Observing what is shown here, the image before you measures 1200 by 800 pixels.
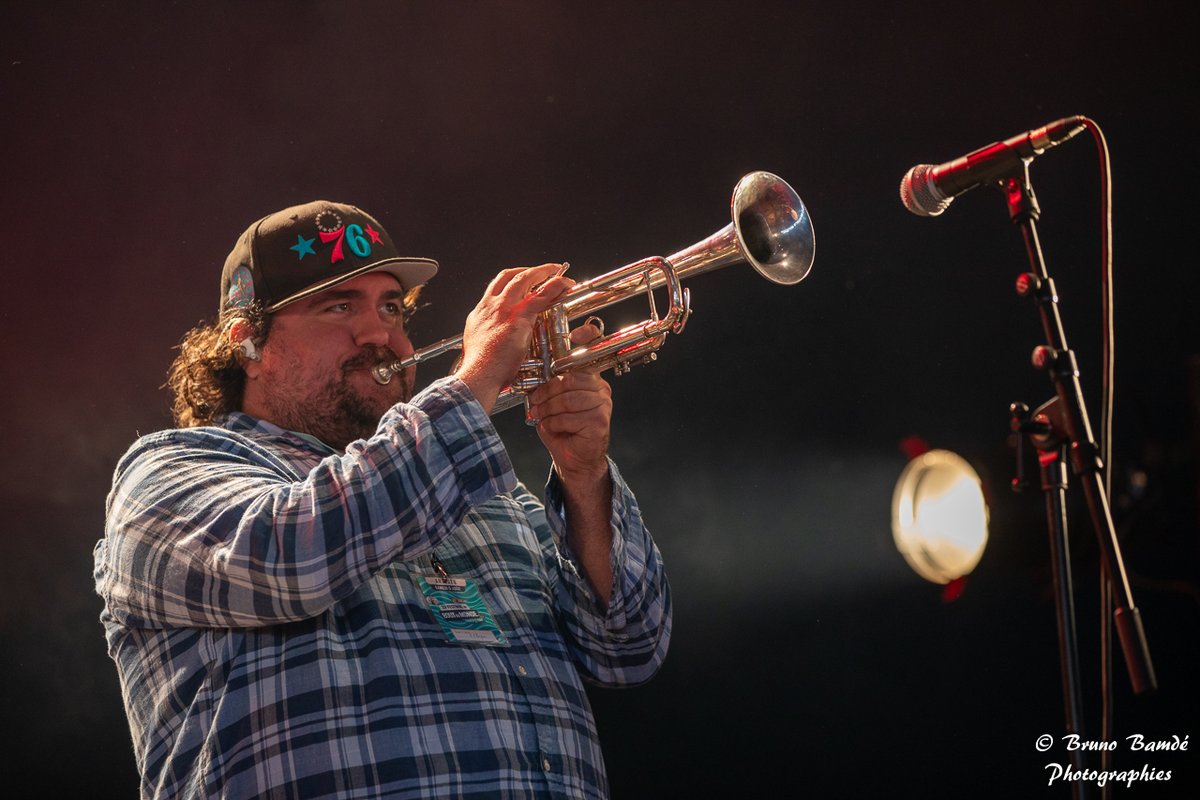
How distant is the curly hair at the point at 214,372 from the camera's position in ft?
8.45

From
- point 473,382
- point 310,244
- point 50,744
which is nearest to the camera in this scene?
point 473,382

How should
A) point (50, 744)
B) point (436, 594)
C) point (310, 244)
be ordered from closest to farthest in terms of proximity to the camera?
point (436, 594)
point (310, 244)
point (50, 744)

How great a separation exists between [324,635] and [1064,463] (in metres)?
1.43

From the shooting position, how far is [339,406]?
248 centimetres

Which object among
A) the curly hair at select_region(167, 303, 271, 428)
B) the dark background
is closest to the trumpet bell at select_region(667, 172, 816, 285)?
the curly hair at select_region(167, 303, 271, 428)

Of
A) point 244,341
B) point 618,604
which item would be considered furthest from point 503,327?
point 244,341

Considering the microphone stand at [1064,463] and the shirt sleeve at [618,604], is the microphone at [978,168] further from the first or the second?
the shirt sleeve at [618,604]

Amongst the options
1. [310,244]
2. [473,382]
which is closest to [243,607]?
[473,382]

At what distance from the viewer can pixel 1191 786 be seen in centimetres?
325

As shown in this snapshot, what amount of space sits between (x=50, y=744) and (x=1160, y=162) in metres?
3.98

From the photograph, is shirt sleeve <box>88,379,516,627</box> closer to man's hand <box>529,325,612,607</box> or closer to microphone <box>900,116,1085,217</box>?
man's hand <box>529,325,612,607</box>

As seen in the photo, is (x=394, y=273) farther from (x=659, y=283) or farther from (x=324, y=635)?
(x=324, y=635)

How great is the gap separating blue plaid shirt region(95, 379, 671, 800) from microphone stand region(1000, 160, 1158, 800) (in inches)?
38.2

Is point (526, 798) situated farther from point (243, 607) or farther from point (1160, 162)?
point (1160, 162)
